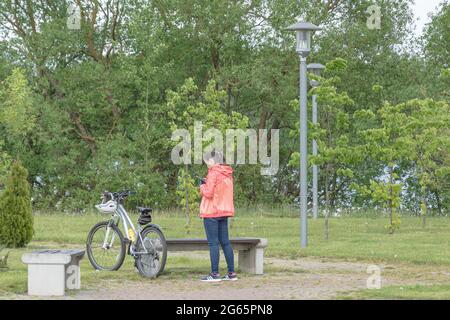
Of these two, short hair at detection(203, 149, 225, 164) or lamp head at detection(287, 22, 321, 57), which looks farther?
lamp head at detection(287, 22, 321, 57)

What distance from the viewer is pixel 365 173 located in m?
38.5

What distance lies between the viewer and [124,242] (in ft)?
47.8

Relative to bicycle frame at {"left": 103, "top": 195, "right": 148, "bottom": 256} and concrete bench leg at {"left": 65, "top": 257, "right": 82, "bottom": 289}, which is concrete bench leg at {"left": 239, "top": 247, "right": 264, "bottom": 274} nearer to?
bicycle frame at {"left": 103, "top": 195, "right": 148, "bottom": 256}

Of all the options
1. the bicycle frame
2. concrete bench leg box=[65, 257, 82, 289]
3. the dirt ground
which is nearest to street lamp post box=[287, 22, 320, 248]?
the dirt ground

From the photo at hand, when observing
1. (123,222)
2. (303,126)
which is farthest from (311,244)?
(123,222)

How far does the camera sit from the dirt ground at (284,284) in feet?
40.7

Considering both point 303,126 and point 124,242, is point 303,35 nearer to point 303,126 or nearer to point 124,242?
point 303,126

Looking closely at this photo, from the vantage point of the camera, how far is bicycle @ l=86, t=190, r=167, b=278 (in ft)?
46.7

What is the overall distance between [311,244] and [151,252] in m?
6.85

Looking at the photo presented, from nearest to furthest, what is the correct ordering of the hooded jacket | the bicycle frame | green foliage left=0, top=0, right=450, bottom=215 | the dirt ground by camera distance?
the dirt ground, the hooded jacket, the bicycle frame, green foliage left=0, top=0, right=450, bottom=215

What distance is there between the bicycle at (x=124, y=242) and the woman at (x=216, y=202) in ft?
2.03

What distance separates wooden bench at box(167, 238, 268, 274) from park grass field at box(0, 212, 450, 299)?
1.20ft
